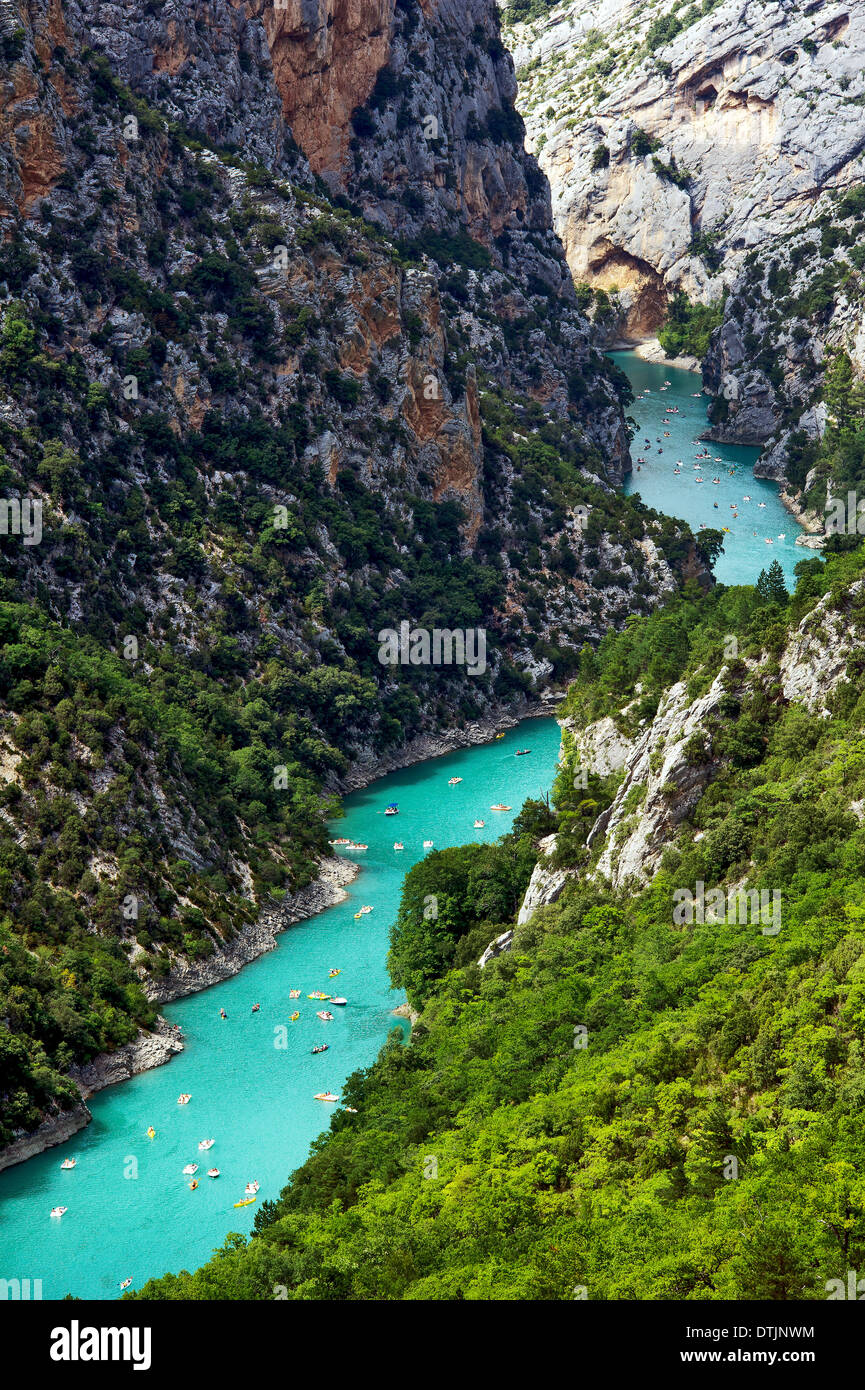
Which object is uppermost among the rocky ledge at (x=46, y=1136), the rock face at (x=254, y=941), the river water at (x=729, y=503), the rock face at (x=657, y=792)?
the rock face at (x=657, y=792)

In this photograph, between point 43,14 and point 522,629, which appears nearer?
point 43,14

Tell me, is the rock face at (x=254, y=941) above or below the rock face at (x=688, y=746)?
below

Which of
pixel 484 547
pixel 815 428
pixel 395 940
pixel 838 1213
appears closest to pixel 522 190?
pixel 815 428

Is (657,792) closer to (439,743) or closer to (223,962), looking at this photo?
(223,962)

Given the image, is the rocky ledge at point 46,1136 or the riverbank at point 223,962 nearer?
the rocky ledge at point 46,1136

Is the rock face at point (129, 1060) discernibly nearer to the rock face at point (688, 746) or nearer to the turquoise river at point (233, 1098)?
the turquoise river at point (233, 1098)

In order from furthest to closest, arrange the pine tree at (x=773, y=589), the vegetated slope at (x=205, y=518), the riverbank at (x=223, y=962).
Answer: the pine tree at (x=773, y=589) → the vegetated slope at (x=205, y=518) → the riverbank at (x=223, y=962)

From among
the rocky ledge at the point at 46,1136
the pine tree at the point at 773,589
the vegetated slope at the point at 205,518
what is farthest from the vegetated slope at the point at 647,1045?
the vegetated slope at the point at 205,518
